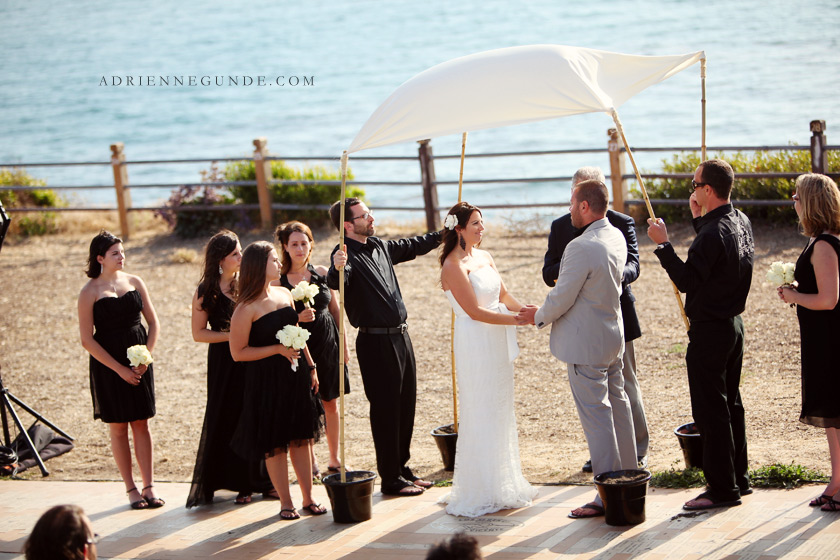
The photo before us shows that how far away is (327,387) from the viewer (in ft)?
21.7

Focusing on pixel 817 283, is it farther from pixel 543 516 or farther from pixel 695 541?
pixel 543 516

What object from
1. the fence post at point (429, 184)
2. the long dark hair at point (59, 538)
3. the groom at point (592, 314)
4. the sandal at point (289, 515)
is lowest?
the sandal at point (289, 515)

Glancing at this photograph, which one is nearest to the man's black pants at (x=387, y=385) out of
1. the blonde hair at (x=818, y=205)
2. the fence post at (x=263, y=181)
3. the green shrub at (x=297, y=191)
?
the blonde hair at (x=818, y=205)

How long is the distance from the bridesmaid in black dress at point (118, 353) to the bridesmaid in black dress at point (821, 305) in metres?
4.16

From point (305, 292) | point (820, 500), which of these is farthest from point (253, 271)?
point (820, 500)

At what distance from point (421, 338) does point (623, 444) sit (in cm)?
480

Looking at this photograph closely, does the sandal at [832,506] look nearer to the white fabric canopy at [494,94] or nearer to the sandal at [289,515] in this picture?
the white fabric canopy at [494,94]

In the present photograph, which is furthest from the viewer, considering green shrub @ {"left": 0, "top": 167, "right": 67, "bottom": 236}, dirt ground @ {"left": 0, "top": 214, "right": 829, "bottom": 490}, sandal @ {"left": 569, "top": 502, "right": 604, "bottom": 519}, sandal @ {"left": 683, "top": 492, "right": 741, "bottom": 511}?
green shrub @ {"left": 0, "top": 167, "right": 67, "bottom": 236}

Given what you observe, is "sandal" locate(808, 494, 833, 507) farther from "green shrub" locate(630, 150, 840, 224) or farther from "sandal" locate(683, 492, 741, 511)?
"green shrub" locate(630, 150, 840, 224)

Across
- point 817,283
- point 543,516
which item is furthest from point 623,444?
point 817,283

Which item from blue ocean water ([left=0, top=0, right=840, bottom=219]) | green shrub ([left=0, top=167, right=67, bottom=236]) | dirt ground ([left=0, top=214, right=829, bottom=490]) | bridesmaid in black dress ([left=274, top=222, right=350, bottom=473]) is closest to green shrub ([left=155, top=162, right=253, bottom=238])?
dirt ground ([left=0, top=214, right=829, bottom=490])

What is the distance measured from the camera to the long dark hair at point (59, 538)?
3523mm

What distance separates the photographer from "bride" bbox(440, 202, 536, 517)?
5773 mm

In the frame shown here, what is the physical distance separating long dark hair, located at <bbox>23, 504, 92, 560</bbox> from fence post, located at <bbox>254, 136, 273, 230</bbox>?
12056 millimetres
